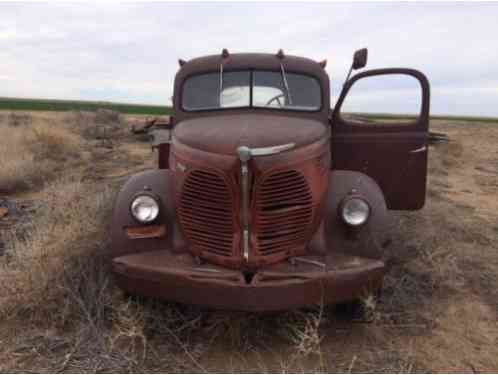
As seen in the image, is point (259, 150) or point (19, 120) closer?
point (259, 150)

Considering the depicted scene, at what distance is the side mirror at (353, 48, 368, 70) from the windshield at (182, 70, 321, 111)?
0.54m

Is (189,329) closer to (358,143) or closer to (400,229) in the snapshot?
(358,143)

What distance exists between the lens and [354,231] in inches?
122

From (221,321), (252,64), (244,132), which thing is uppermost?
(252,64)

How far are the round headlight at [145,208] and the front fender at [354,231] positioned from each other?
1237mm

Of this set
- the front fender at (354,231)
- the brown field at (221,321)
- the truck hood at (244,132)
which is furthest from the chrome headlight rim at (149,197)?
the front fender at (354,231)

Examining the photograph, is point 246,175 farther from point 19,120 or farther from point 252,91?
point 19,120

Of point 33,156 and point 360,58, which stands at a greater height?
point 360,58

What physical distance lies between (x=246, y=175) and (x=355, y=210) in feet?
3.08

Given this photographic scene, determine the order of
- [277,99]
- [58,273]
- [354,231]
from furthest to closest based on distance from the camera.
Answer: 1. [277,99]
2. [58,273]
3. [354,231]

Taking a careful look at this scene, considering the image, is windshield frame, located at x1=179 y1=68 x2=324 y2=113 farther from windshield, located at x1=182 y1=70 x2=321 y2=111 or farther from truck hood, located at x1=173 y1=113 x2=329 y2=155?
truck hood, located at x1=173 y1=113 x2=329 y2=155

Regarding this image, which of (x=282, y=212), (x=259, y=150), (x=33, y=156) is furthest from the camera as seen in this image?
(x=33, y=156)

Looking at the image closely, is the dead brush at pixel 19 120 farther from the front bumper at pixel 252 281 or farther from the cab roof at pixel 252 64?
the front bumper at pixel 252 281

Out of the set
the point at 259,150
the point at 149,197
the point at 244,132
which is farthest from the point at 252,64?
the point at 149,197
